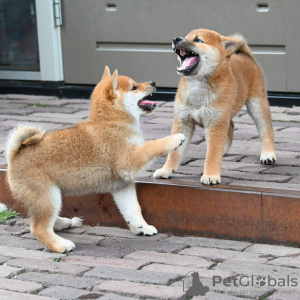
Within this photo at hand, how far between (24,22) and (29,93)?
101 cm

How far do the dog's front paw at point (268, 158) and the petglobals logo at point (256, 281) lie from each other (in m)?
1.81

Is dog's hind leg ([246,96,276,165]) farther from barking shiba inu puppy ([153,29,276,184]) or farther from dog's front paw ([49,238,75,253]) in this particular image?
dog's front paw ([49,238,75,253])

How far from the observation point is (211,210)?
487 centimetres

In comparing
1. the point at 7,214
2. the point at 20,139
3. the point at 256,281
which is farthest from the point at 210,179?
the point at 7,214

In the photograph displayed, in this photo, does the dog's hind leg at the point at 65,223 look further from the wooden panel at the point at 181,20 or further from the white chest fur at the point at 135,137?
the wooden panel at the point at 181,20

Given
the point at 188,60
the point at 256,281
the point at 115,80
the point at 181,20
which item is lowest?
the point at 256,281

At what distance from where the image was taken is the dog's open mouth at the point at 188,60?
16.7 ft

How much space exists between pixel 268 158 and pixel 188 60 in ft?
3.89

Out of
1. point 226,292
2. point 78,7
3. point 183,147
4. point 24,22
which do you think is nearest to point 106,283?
point 226,292

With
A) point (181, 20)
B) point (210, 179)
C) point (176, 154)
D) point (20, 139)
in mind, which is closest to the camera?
point (20, 139)

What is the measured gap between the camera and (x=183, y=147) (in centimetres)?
540

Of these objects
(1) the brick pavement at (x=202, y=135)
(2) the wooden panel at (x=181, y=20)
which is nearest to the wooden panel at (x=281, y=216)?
(1) the brick pavement at (x=202, y=135)

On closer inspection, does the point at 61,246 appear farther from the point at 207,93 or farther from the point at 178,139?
the point at 207,93

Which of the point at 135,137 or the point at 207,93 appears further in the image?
the point at 207,93
